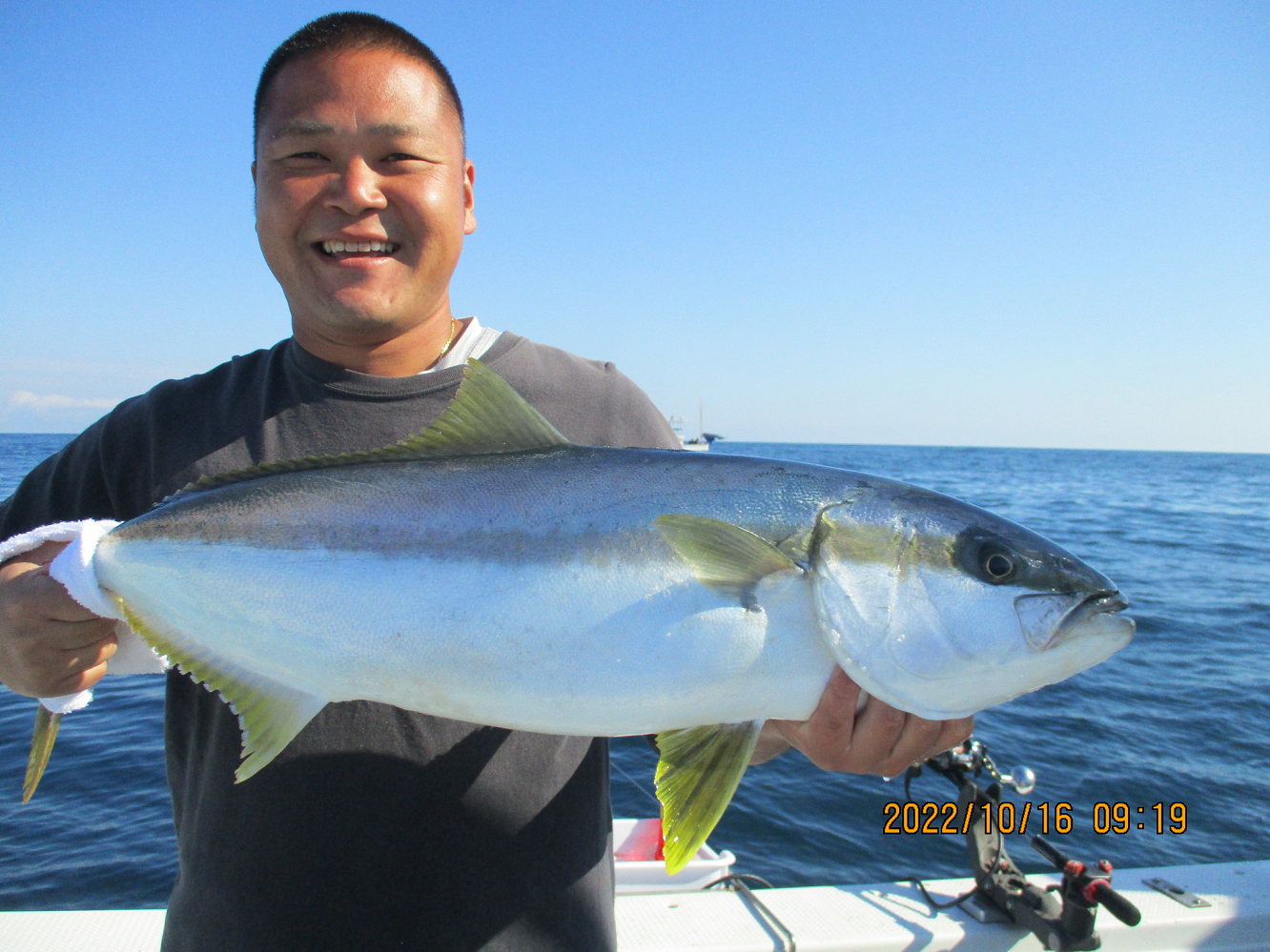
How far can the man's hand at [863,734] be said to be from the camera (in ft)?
6.37

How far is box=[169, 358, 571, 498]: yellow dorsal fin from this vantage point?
2053mm

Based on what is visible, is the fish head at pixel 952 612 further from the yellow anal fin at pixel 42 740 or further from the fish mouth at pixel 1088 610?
the yellow anal fin at pixel 42 740

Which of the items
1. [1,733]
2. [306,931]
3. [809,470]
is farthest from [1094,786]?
[1,733]

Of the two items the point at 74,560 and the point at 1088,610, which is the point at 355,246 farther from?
the point at 1088,610

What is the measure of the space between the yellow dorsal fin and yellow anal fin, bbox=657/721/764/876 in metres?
0.85

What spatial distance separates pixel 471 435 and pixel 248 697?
886 millimetres

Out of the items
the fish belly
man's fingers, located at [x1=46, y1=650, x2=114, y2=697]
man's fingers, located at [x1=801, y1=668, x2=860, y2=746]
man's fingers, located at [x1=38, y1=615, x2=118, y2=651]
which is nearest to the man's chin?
the fish belly

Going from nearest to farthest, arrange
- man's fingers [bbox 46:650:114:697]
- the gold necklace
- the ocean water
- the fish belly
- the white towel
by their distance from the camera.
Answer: the fish belly
the white towel
man's fingers [bbox 46:650:114:697]
the gold necklace
the ocean water

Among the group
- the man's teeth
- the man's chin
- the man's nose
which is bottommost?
the man's chin

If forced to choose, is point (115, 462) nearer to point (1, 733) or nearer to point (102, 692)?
point (1, 733)

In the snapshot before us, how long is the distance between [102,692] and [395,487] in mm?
11719

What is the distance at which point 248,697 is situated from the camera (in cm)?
197

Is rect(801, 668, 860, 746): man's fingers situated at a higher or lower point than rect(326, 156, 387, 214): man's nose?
lower

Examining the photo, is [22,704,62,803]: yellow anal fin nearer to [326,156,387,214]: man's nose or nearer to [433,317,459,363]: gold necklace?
[433,317,459,363]: gold necklace
